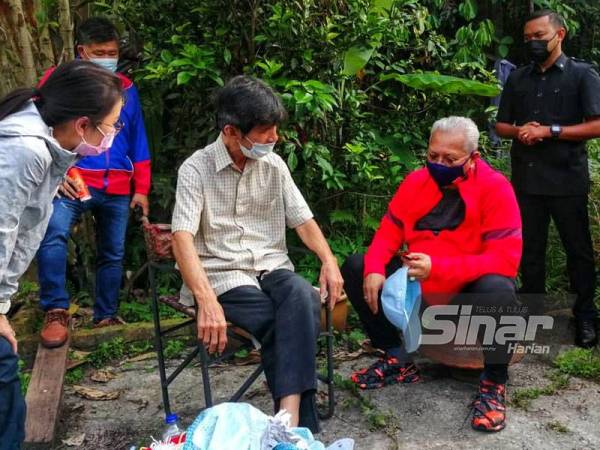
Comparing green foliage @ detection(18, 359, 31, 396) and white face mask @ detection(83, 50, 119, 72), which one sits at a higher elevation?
white face mask @ detection(83, 50, 119, 72)

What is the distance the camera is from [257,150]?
9.80ft

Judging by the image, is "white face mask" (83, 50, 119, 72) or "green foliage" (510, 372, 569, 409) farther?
"white face mask" (83, 50, 119, 72)

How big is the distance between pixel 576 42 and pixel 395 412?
19.0 feet

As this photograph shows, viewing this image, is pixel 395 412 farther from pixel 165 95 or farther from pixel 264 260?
pixel 165 95

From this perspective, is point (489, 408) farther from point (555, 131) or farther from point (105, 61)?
point (105, 61)

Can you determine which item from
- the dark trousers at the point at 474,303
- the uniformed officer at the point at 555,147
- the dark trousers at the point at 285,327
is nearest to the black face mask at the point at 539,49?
the uniformed officer at the point at 555,147

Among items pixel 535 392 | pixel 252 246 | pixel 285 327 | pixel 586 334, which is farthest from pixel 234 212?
pixel 586 334

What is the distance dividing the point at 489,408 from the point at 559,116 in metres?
1.75

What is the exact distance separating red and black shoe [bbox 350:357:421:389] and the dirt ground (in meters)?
A: 0.05

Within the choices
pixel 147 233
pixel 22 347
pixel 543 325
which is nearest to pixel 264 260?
pixel 147 233

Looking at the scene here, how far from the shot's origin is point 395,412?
3.29 metres

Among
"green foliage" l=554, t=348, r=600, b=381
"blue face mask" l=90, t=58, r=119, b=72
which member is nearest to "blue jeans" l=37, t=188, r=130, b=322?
"blue face mask" l=90, t=58, r=119, b=72

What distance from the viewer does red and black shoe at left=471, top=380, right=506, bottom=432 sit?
10.1 feet

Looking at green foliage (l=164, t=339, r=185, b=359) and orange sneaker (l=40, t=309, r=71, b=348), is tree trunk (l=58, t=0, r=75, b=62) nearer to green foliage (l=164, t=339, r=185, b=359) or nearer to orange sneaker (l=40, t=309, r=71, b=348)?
orange sneaker (l=40, t=309, r=71, b=348)
